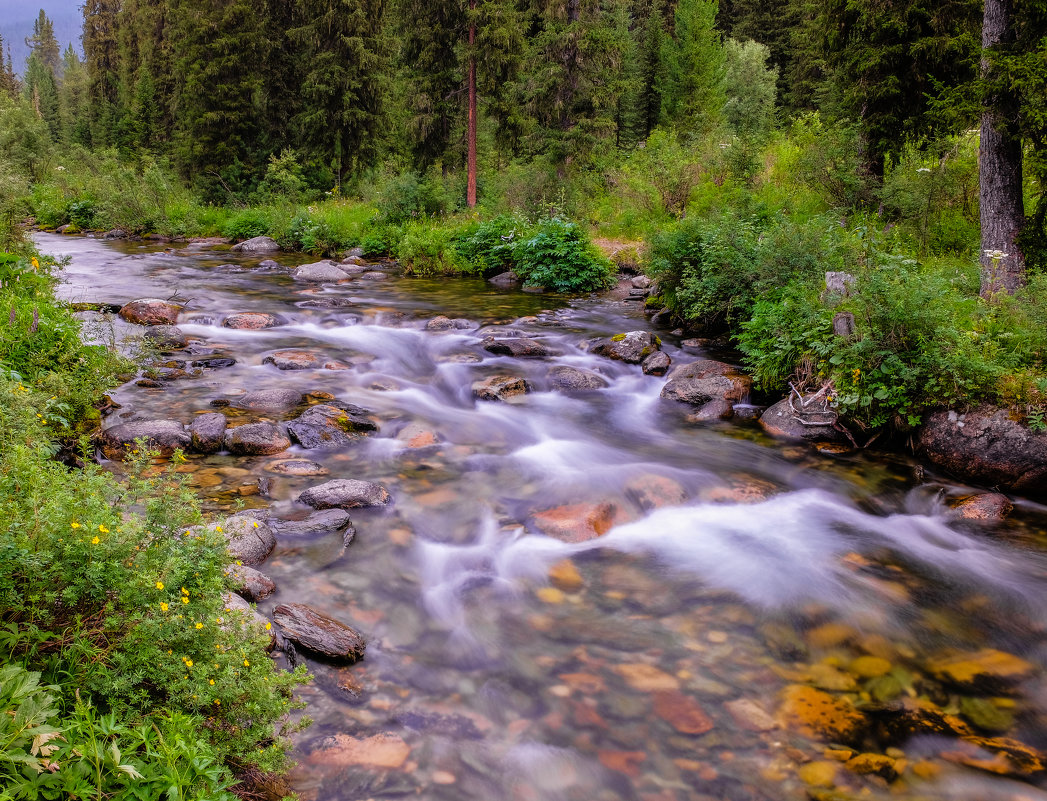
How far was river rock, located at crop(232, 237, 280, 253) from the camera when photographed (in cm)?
2148

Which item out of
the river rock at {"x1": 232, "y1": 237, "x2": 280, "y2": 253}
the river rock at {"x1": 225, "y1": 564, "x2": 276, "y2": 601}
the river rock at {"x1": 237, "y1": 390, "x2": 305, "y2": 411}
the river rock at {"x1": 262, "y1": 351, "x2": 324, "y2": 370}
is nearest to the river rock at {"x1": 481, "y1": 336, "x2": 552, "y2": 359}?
the river rock at {"x1": 262, "y1": 351, "x2": 324, "y2": 370}

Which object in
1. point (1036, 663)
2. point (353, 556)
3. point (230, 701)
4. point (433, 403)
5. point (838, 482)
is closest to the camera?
point (230, 701)

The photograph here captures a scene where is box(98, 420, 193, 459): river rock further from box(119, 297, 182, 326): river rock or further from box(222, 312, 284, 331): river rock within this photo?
Result: box(222, 312, 284, 331): river rock

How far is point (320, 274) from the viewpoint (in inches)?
673

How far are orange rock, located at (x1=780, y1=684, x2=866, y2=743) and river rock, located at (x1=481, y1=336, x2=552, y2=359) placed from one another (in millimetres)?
7533

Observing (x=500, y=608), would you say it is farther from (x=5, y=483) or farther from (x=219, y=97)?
(x=219, y=97)

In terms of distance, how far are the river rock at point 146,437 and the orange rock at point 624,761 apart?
4.82m

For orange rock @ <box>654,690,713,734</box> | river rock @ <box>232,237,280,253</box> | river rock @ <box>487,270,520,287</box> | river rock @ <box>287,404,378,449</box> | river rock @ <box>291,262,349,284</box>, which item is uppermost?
river rock @ <box>232,237,280,253</box>

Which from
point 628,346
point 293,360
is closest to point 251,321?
point 293,360

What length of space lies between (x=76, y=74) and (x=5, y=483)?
317 ft

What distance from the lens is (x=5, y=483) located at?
2723 mm

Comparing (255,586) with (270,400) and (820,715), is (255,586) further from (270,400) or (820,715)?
(270,400)

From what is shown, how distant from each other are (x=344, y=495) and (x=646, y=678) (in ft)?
10.2

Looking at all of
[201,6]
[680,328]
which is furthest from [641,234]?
[201,6]
